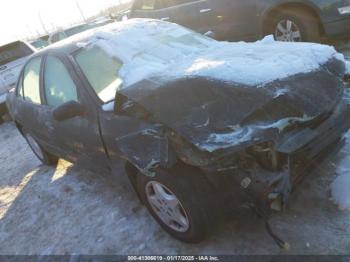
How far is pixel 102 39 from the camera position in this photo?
156 inches

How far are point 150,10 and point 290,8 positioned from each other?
10.6ft

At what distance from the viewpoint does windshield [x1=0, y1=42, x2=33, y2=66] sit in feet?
31.3

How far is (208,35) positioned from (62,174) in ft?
8.76

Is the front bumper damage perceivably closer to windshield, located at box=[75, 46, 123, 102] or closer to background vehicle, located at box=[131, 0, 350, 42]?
windshield, located at box=[75, 46, 123, 102]

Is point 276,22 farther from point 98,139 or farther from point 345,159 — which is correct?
point 98,139

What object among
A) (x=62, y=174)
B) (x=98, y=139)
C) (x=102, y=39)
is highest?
(x=102, y=39)

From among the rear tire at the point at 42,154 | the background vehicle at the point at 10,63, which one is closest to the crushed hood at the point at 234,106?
the rear tire at the point at 42,154

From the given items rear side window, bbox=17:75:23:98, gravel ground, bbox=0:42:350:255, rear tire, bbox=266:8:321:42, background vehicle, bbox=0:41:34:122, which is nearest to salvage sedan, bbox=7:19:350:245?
gravel ground, bbox=0:42:350:255

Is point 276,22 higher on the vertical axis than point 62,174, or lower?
higher

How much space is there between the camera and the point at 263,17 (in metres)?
6.57

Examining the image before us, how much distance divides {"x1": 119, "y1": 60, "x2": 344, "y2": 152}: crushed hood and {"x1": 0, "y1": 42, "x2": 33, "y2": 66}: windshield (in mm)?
7614

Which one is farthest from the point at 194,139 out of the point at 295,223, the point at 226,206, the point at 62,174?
the point at 62,174

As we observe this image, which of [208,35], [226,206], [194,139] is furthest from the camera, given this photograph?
[208,35]

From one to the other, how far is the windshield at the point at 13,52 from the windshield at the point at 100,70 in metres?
6.62
